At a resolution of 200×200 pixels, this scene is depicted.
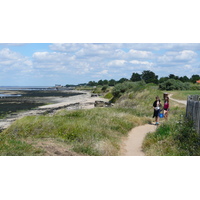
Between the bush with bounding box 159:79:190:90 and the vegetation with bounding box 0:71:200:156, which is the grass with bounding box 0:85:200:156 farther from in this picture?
the bush with bounding box 159:79:190:90

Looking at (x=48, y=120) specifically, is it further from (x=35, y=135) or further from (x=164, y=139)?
(x=164, y=139)

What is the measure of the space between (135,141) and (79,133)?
2.70m

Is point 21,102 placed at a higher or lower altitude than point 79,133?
lower

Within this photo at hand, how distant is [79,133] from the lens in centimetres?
1236

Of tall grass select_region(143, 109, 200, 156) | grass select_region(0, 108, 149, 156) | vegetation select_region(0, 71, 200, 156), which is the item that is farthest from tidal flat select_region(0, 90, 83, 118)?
tall grass select_region(143, 109, 200, 156)

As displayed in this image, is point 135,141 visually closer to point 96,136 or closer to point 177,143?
point 96,136

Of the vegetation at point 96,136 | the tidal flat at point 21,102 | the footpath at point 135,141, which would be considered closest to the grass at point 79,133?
the vegetation at point 96,136

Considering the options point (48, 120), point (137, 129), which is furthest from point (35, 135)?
point (137, 129)

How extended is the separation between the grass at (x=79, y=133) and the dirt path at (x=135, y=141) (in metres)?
0.32

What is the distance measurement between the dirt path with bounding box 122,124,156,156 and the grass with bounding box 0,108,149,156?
0.32m

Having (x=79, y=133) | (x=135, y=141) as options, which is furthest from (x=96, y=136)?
(x=135, y=141)

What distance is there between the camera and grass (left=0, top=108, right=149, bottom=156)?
9.91 m

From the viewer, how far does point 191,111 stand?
35.7ft

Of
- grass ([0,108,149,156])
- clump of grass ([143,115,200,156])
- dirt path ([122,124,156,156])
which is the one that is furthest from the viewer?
dirt path ([122,124,156,156])
